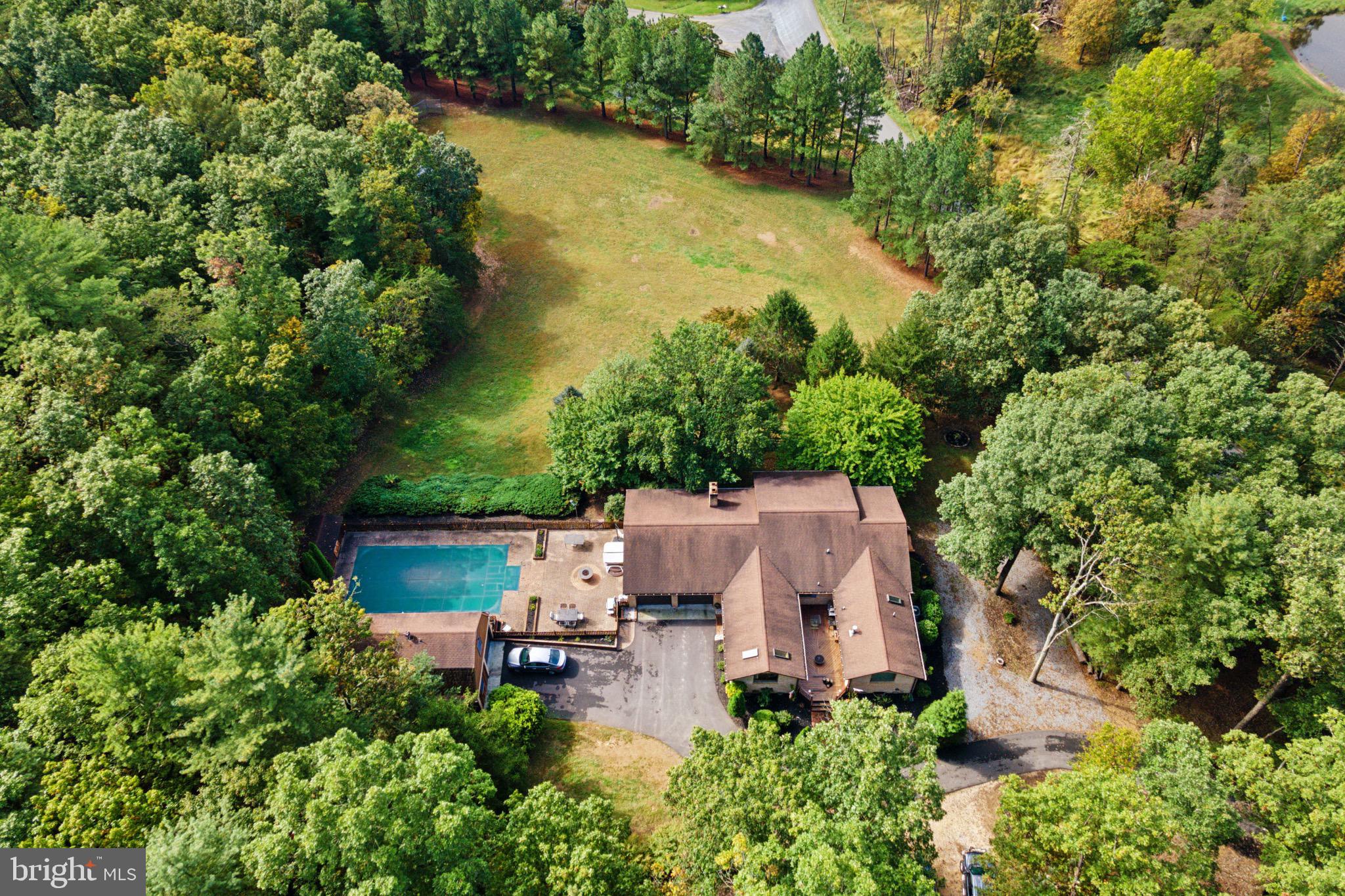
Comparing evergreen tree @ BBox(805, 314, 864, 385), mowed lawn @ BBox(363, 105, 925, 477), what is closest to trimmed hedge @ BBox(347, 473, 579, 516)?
mowed lawn @ BBox(363, 105, 925, 477)

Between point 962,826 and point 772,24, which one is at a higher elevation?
point 772,24

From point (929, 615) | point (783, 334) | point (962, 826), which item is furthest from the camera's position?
point (783, 334)

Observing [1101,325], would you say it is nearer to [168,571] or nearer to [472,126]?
[168,571]

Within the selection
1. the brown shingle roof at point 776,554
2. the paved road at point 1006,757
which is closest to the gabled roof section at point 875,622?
the brown shingle roof at point 776,554

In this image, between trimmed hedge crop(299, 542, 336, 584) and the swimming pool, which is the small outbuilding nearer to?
the swimming pool

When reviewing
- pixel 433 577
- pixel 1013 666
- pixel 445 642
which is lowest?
pixel 433 577

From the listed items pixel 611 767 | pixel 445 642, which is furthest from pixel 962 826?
pixel 445 642

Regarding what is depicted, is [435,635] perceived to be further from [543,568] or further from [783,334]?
[783,334]
